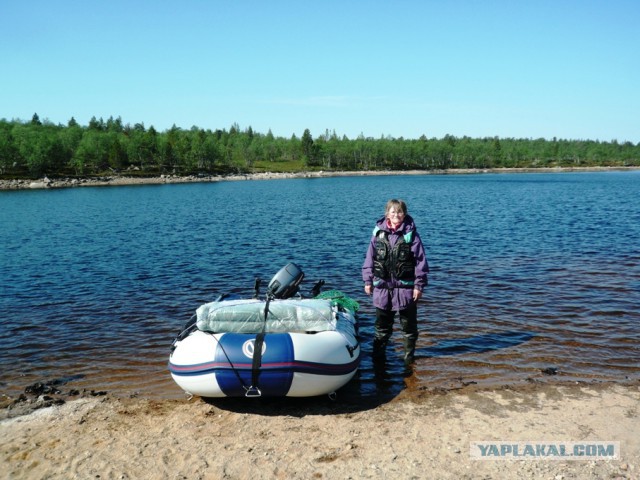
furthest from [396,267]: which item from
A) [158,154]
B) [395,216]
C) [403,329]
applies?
[158,154]

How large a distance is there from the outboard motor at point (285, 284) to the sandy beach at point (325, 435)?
262cm

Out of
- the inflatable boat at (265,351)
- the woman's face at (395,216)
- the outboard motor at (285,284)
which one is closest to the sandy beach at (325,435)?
the inflatable boat at (265,351)

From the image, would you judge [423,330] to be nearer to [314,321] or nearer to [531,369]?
[531,369]

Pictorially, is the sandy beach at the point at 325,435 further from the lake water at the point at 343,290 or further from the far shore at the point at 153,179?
the far shore at the point at 153,179

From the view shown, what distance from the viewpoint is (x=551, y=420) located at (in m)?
7.10

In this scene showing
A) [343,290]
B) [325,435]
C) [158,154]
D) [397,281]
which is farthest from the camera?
[158,154]

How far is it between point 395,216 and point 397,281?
1231 millimetres

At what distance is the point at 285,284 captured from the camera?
10227 millimetres

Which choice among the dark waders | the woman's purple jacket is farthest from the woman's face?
the dark waders

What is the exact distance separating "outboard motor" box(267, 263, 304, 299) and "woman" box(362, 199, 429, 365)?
72.1 inches

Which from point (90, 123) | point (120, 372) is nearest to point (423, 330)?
point (120, 372)

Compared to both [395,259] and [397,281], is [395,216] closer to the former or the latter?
[395,259]

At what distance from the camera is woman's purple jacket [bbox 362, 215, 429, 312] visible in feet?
28.5

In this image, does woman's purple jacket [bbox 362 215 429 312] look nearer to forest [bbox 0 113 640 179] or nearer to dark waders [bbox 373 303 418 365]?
dark waders [bbox 373 303 418 365]
